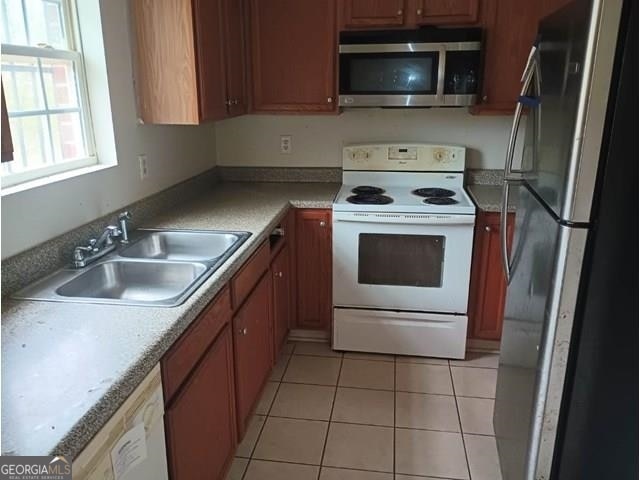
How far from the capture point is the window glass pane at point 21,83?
1.66m

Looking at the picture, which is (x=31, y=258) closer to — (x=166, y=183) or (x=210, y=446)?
(x=210, y=446)

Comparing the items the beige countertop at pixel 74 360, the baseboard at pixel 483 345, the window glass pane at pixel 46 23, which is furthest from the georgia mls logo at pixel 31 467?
the baseboard at pixel 483 345

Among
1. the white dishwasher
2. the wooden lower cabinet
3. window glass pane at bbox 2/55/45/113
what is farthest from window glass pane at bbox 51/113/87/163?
the wooden lower cabinet

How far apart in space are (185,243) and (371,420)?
3.79 ft

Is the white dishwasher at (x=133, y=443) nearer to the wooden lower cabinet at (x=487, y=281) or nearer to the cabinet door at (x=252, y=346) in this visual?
the cabinet door at (x=252, y=346)

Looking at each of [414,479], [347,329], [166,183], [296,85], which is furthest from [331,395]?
[296,85]

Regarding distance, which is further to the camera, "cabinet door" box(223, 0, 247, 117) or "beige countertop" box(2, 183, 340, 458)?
"cabinet door" box(223, 0, 247, 117)

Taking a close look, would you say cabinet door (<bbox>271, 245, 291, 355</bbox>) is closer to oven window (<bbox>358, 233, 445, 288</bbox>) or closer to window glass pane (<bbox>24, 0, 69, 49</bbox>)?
oven window (<bbox>358, 233, 445, 288</bbox>)

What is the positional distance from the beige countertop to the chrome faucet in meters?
0.32

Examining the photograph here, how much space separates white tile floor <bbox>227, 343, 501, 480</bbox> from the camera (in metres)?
2.05

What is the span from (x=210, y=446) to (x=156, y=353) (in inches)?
24.1

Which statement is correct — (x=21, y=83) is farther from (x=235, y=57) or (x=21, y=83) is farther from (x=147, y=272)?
(x=235, y=57)

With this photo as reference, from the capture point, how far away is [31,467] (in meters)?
0.88

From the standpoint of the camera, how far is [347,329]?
2.87 metres
